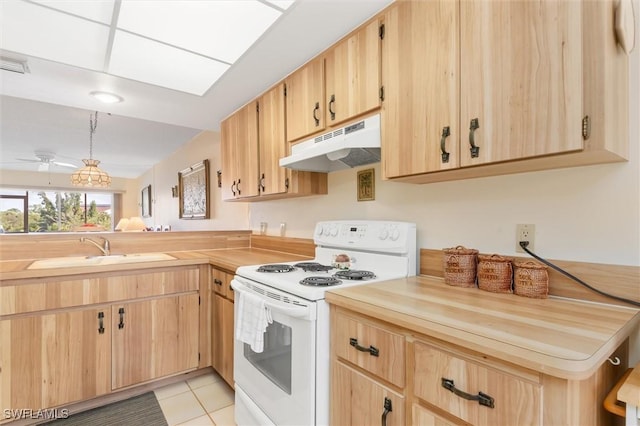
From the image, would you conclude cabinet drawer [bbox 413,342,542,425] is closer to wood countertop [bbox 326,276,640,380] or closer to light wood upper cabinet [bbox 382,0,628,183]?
wood countertop [bbox 326,276,640,380]

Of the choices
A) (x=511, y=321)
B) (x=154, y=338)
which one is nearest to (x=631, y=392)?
(x=511, y=321)

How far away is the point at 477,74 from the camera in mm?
1108

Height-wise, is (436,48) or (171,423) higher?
(436,48)

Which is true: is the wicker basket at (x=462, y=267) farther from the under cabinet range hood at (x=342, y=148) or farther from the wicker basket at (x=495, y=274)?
the under cabinet range hood at (x=342, y=148)

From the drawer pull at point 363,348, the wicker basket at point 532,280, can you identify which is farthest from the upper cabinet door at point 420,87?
the drawer pull at point 363,348

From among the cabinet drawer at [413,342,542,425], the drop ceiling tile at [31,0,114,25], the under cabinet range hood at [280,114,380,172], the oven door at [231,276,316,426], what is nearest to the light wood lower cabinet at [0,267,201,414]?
the oven door at [231,276,316,426]

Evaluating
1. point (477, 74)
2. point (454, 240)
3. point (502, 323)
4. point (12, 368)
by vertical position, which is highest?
point (477, 74)

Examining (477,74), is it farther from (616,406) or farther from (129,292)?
(129,292)

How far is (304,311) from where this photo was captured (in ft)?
4.14

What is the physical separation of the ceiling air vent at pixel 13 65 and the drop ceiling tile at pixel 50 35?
5.9 inches

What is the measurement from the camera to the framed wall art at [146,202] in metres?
7.07

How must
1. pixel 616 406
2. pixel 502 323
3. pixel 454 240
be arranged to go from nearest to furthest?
pixel 616 406
pixel 502 323
pixel 454 240

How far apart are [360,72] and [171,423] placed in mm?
2249

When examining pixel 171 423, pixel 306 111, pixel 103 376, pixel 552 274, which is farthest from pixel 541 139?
pixel 103 376
